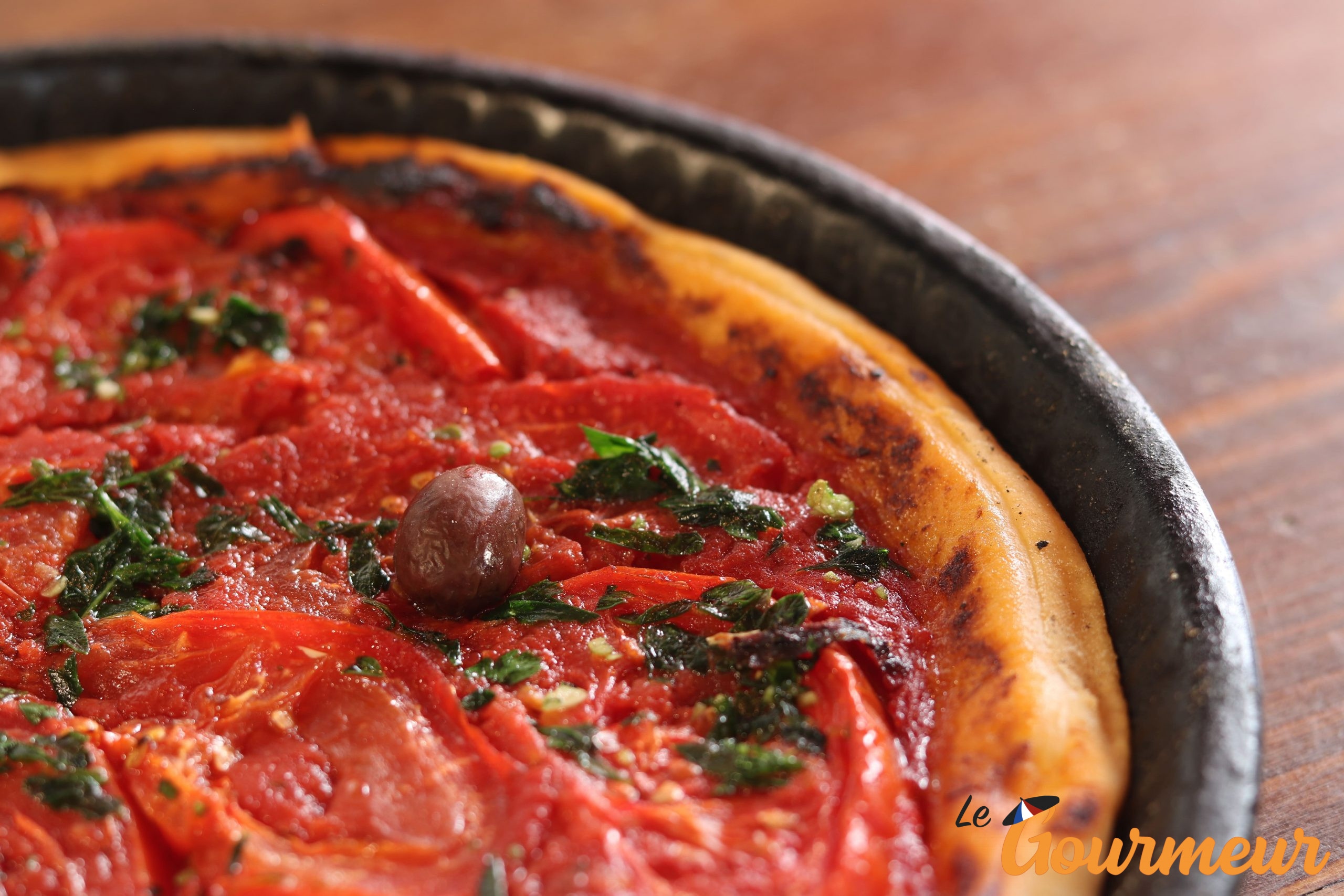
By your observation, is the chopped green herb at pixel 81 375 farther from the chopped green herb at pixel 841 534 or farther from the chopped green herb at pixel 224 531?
the chopped green herb at pixel 841 534

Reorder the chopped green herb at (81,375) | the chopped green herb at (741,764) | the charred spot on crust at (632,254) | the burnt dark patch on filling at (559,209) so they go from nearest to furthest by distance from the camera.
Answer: the chopped green herb at (741,764), the chopped green herb at (81,375), the charred spot on crust at (632,254), the burnt dark patch on filling at (559,209)

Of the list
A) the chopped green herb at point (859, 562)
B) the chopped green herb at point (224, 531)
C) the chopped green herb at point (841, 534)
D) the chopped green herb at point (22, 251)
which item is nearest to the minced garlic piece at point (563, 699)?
the chopped green herb at point (859, 562)

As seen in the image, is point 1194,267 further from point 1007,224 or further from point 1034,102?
point 1034,102

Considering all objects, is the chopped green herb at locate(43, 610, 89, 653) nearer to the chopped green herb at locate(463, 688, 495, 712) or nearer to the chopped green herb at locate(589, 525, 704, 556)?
the chopped green herb at locate(463, 688, 495, 712)

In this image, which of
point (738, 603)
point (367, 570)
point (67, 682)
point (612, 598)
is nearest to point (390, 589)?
point (367, 570)

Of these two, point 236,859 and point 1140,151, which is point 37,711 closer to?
point 236,859

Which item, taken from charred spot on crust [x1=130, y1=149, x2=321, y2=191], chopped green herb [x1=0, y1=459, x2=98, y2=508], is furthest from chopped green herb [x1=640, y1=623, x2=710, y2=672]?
charred spot on crust [x1=130, y1=149, x2=321, y2=191]

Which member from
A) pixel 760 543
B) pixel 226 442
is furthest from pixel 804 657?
pixel 226 442
